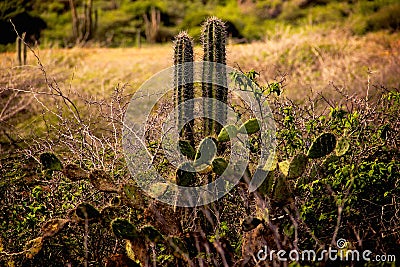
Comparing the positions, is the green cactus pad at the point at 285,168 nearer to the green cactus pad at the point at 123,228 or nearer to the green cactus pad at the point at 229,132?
the green cactus pad at the point at 229,132

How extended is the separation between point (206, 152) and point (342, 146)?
0.81m

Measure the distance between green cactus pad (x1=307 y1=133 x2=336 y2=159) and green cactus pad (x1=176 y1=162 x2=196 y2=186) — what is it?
0.73 meters

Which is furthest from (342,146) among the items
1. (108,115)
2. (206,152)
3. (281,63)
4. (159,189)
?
(281,63)

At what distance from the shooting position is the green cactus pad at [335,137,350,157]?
3.57m

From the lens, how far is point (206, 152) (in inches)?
141

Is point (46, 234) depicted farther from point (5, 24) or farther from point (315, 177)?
point (5, 24)

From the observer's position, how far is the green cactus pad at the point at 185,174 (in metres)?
3.66

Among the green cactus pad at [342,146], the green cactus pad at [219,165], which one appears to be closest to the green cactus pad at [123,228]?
the green cactus pad at [219,165]

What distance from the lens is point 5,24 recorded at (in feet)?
51.6

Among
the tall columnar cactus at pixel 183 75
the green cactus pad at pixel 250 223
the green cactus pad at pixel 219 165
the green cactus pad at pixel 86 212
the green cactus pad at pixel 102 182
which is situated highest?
the tall columnar cactus at pixel 183 75

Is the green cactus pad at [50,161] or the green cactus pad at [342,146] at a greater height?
the green cactus pad at [342,146]

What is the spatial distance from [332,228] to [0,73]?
6.24m

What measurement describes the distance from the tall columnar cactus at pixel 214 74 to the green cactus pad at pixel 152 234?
1083mm

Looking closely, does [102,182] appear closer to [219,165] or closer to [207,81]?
[219,165]
